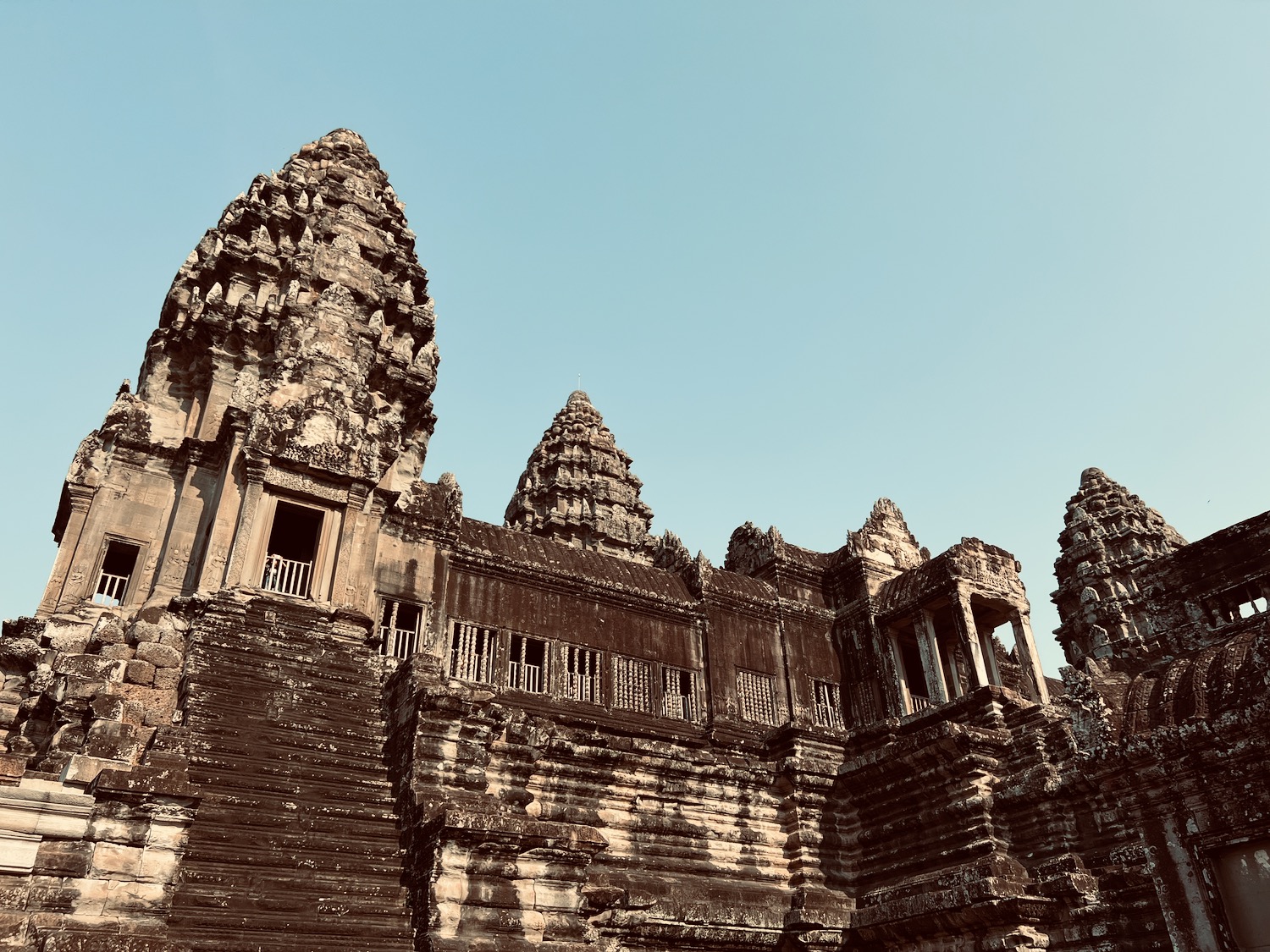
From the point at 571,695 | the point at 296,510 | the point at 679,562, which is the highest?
the point at 679,562

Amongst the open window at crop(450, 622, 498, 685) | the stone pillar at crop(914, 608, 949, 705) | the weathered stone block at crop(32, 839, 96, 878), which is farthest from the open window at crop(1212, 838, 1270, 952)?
the weathered stone block at crop(32, 839, 96, 878)

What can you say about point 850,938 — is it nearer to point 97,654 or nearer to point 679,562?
point 679,562

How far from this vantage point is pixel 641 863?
1553 centimetres

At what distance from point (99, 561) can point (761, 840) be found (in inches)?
501

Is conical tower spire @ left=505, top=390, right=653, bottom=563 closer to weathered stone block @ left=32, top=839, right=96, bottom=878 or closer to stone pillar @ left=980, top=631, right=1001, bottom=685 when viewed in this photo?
stone pillar @ left=980, top=631, right=1001, bottom=685

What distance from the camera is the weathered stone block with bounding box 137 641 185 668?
470 inches

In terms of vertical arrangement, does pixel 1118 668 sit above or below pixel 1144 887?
above

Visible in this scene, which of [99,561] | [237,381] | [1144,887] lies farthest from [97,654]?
[1144,887]

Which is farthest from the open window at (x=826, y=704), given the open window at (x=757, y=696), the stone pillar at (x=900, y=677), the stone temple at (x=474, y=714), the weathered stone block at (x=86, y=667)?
the weathered stone block at (x=86, y=667)

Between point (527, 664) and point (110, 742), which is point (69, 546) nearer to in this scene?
point (110, 742)

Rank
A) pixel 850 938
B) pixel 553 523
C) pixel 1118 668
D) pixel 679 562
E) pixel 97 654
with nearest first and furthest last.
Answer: pixel 97 654
pixel 850 938
pixel 679 562
pixel 1118 668
pixel 553 523

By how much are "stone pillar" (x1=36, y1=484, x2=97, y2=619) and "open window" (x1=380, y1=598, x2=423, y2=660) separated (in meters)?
5.28

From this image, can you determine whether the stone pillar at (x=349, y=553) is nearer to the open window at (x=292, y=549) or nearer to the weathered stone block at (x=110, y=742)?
the open window at (x=292, y=549)

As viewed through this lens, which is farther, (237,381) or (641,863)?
(237,381)
